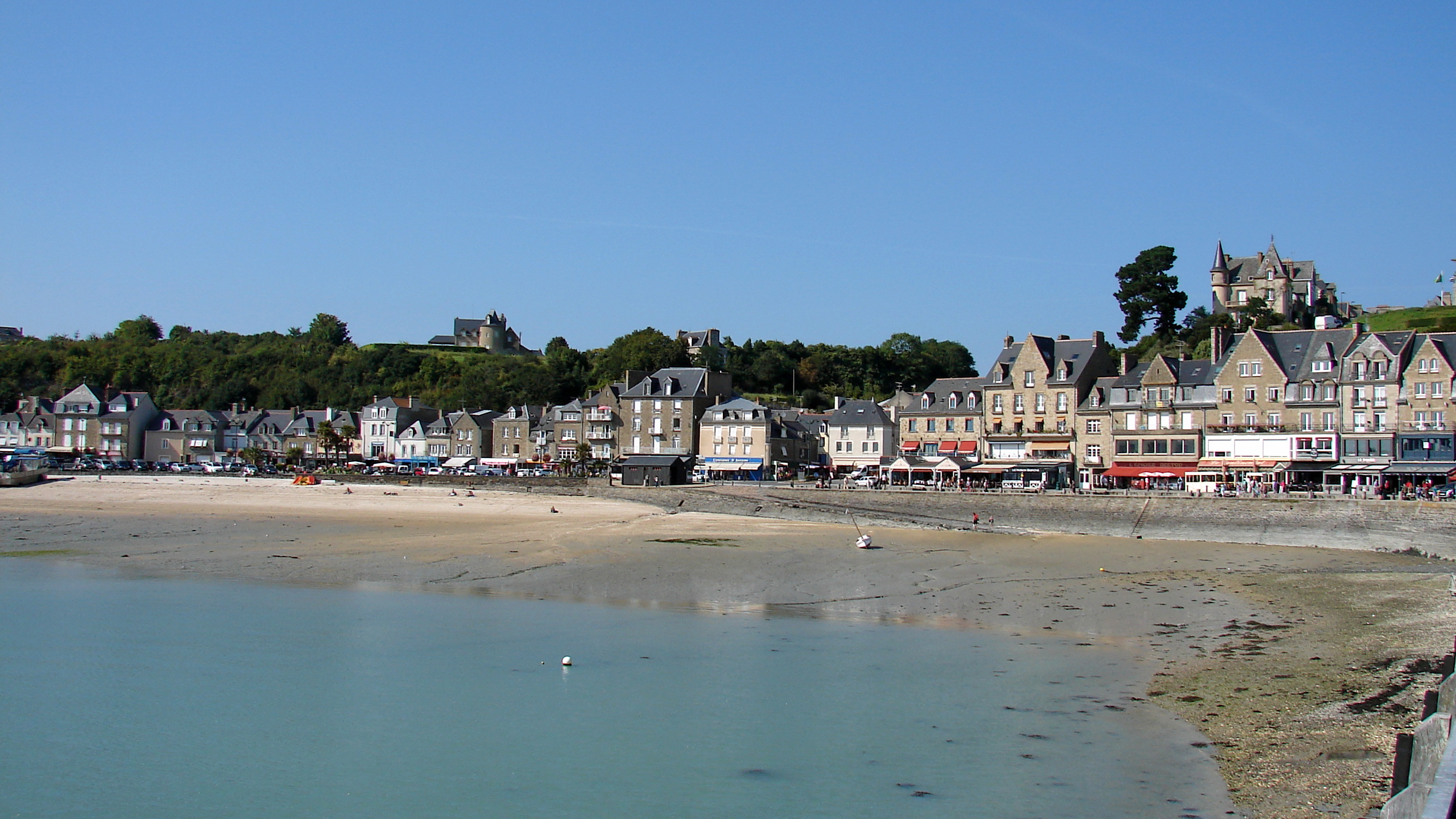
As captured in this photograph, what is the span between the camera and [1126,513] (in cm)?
4034

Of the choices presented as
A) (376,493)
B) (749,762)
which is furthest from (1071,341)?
(749,762)

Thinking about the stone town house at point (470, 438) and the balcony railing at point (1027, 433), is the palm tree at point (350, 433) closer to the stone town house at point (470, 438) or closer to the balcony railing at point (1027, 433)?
the stone town house at point (470, 438)

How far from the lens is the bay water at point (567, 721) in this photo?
11320mm

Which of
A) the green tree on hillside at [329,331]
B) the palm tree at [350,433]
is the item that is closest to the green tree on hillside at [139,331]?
the green tree on hillside at [329,331]

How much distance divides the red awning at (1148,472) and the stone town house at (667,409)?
27396mm

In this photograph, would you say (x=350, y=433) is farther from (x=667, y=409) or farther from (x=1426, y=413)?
(x=1426, y=413)

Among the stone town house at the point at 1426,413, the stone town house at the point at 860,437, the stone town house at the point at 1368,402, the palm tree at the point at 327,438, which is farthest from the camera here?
the palm tree at the point at 327,438

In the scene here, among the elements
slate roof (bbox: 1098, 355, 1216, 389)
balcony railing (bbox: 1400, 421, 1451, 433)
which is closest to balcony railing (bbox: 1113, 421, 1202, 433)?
slate roof (bbox: 1098, 355, 1216, 389)

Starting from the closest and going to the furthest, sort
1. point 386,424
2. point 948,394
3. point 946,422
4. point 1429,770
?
point 1429,770 → point 946,422 → point 948,394 → point 386,424

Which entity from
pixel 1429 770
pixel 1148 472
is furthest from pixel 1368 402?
pixel 1429 770

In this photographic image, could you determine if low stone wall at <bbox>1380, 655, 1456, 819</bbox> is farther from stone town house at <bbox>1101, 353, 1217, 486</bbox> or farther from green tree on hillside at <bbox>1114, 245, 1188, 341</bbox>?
green tree on hillside at <bbox>1114, 245, 1188, 341</bbox>

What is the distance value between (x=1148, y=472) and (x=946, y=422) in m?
11.7

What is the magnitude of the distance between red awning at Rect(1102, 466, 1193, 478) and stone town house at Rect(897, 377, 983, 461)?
24.9 ft

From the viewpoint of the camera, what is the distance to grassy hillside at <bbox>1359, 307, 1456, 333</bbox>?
56.7 metres
